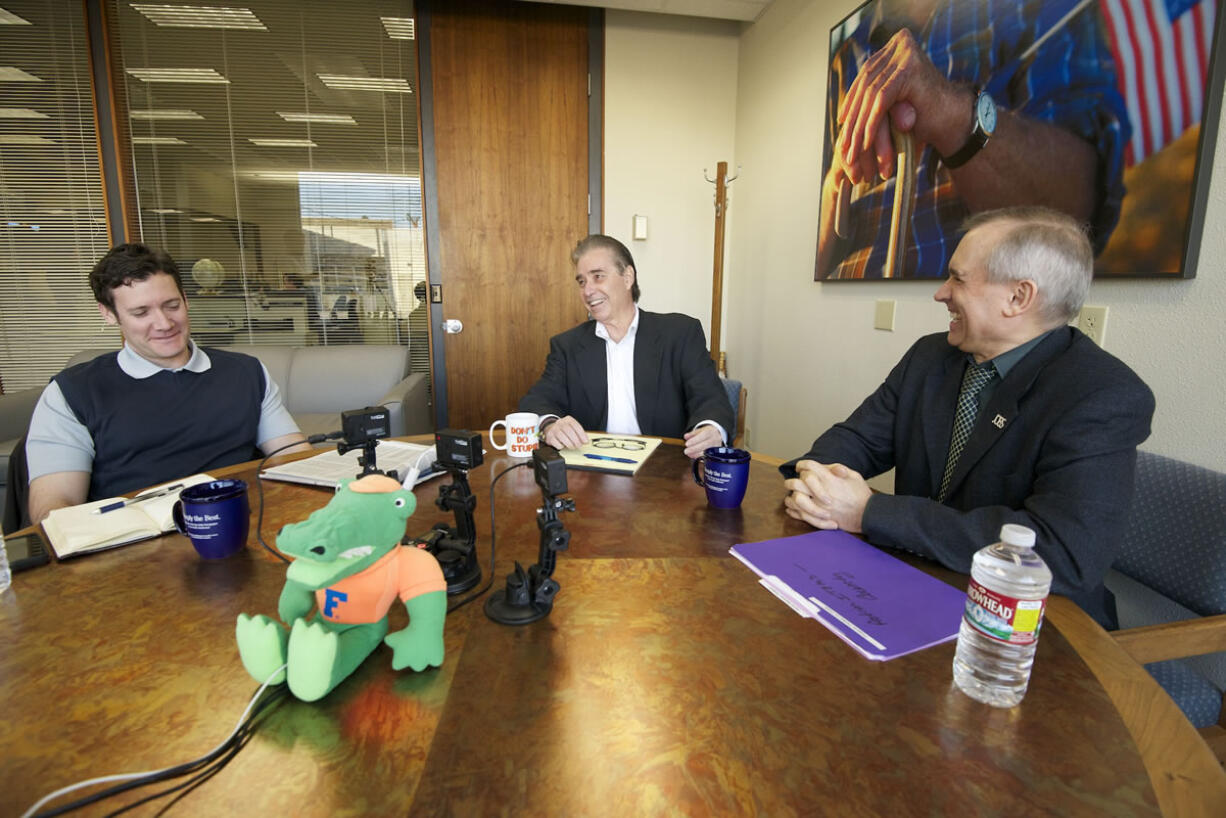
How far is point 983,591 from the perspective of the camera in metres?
0.60

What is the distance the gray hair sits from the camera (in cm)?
112

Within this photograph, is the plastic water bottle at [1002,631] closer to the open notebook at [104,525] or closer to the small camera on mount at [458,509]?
the small camera on mount at [458,509]

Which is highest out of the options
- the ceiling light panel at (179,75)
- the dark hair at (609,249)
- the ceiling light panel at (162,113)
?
the ceiling light panel at (179,75)

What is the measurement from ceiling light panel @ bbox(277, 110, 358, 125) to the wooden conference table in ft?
11.6

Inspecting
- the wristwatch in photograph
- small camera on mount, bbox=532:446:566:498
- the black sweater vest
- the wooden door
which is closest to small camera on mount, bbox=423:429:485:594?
small camera on mount, bbox=532:446:566:498

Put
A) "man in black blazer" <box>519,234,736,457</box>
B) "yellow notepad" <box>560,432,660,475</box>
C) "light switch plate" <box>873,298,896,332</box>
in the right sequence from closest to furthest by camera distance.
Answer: "yellow notepad" <box>560,432,660,475</box>, "man in black blazer" <box>519,234,736,457</box>, "light switch plate" <box>873,298,896,332</box>

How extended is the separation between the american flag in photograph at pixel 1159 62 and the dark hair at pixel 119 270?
247 cm

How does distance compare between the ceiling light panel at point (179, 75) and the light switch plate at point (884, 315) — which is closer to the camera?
Result: the light switch plate at point (884, 315)

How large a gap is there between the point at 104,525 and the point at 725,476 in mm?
1052

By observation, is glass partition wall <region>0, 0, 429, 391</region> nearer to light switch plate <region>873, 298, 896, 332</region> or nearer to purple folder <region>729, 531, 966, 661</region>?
light switch plate <region>873, 298, 896, 332</region>

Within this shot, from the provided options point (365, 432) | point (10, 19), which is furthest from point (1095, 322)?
point (10, 19)

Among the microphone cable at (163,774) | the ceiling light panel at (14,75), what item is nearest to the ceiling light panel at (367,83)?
the ceiling light panel at (14,75)

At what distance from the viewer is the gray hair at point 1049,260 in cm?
112

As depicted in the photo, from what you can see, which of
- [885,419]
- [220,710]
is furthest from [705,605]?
[885,419]
